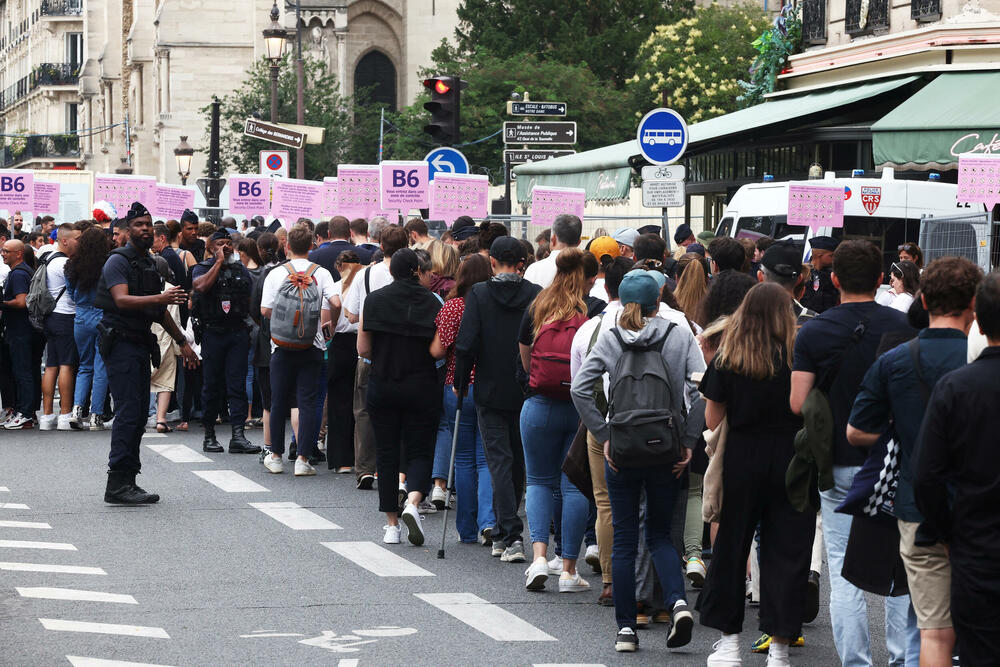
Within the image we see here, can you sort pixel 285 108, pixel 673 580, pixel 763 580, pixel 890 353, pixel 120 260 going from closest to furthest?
pixel 890 353, pixel 763 580, pixel 673 580, pixel 120 260, pixel 285 108

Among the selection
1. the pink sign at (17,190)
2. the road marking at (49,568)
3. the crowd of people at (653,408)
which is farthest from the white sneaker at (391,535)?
the pink sign at (17,190)

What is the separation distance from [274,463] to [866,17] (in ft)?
50.4

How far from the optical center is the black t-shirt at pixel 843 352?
6887mm

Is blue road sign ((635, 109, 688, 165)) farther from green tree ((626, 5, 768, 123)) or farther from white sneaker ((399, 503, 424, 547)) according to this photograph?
green tree ((626, 5, 768, 123))

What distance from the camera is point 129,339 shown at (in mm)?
11844

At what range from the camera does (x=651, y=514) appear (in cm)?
786

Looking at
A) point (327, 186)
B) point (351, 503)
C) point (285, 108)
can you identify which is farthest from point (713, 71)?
point (351, 503)

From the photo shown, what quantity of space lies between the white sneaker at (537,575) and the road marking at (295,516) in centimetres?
233

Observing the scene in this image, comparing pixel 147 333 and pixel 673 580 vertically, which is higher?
pixel 147 333

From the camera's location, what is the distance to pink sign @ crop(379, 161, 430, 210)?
19.0m

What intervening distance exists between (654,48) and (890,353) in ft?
170

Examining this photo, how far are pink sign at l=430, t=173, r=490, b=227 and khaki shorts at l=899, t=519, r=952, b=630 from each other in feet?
40.2

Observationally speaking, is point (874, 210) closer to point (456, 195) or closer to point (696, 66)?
point (456, 195)

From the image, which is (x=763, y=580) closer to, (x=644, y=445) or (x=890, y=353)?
(x=644, y=445)
